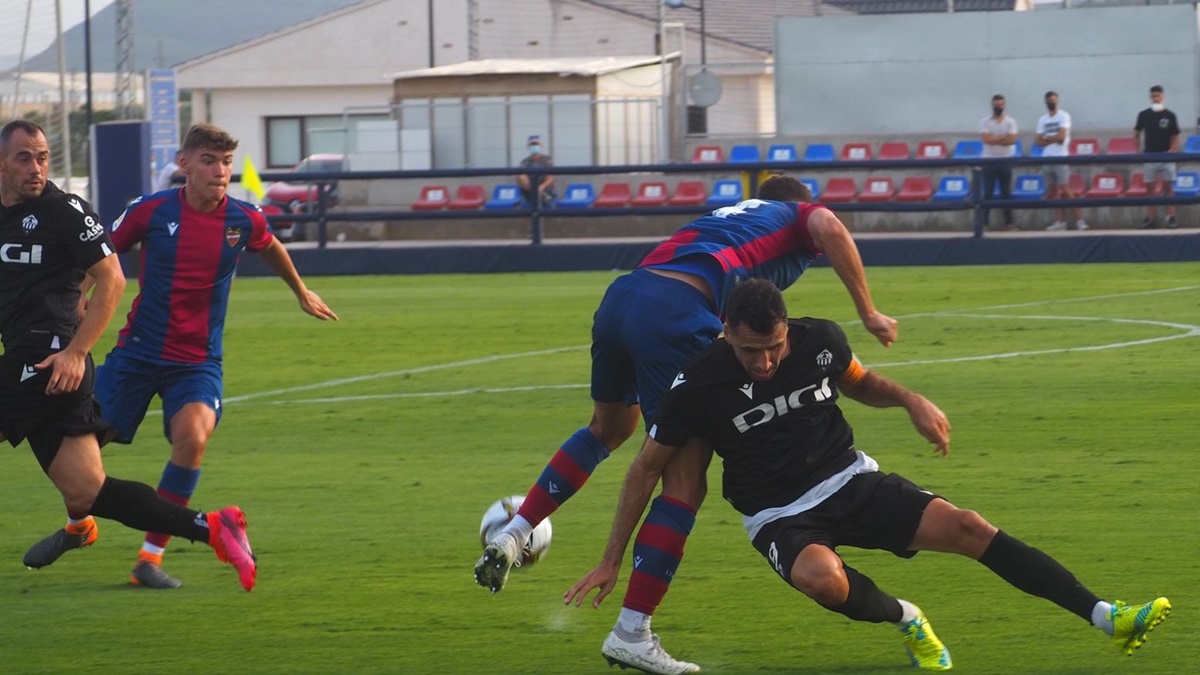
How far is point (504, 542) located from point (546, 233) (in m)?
19.0

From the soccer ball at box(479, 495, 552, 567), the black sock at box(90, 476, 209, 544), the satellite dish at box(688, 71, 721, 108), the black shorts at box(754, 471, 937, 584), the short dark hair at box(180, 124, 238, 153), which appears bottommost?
the soccer ball at box(479, 495, 552, 567)

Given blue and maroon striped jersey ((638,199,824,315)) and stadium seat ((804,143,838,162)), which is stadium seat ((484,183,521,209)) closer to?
stadium seat ((804,143,838,162))

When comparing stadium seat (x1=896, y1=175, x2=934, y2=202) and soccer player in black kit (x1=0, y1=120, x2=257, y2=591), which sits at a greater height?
stadium seat (x1=896, y1=175, x2=934, y2=202)

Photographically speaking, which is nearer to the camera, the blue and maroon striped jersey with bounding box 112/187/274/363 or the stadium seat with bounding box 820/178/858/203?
the blue and maroon striped jersey with bounding box 112/187/274/363

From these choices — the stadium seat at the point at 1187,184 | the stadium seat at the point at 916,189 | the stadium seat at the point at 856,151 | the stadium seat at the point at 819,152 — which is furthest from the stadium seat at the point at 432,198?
the stadium seat at the point at 1187,184

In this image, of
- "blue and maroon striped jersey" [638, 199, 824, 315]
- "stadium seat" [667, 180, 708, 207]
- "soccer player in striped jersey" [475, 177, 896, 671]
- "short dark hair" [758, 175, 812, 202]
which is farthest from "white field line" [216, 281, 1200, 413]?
"stadium seat" [667, 180, 708, 207]

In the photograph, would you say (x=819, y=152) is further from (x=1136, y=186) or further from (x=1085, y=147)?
(x=1136, y=186)

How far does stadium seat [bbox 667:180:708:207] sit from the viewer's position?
27.7m

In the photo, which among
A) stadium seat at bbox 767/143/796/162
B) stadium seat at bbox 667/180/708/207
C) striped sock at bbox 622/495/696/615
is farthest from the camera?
stadium seat at bbox 767/143/796/162

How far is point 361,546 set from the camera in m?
7.64

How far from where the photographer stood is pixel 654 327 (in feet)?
19.5

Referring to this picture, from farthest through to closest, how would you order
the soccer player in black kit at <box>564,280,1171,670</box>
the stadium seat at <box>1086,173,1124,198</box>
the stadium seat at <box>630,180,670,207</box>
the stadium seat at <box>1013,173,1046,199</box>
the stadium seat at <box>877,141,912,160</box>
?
the stadium seat at <box>877,141,912,160</box>, the stadium seat at <box>630,180,670,207</box>, the stadium seat at <box>1086,173,1124,198</box>, the stadium seat at <box>1013,173,1046,199</box>, the soccer player in black kit at <box>564,280,1171,670</box>

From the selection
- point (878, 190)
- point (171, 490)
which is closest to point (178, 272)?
point (171, 490)

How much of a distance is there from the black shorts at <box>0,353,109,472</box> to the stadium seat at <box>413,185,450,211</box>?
23.7 m
